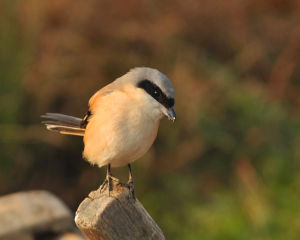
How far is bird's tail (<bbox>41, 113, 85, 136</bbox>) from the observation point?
113 inches

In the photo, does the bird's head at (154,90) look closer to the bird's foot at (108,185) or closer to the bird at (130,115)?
the bird at (130,115)

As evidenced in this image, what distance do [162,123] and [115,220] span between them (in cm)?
369

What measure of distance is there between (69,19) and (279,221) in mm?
2968

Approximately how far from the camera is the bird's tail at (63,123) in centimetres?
287

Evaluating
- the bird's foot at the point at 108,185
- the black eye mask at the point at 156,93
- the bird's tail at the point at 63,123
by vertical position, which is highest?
the black eye mask at the point at 156,93

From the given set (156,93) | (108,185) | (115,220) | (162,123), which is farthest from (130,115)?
(162,123)

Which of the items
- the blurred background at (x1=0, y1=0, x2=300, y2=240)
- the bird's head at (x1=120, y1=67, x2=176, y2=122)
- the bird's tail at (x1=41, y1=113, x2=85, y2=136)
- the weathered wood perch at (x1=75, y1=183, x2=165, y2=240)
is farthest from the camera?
the blurred background at (x1=0, y1=0, x2=300, y2=240)

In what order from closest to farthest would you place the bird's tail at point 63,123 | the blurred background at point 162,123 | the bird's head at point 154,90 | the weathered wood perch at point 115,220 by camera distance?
1. the weathered wood perch at point 115,220
2. the bird's head at point 154,90
3. the bird's tail at point 63,123
4. the blurred background at point 162,123

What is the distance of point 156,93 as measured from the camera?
7.50 feet

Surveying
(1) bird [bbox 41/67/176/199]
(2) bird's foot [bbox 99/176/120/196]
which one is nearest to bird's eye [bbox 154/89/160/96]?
(1) bird [bbox 41/67/176/199]

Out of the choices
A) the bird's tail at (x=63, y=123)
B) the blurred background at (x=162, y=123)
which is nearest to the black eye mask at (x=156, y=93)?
the bird's tail at (x=63, y=123)

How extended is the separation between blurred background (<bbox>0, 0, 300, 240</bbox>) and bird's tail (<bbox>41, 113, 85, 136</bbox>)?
2413 mm

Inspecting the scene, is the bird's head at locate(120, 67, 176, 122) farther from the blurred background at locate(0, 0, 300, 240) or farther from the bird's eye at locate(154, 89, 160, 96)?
the blurred background at locate(0, 0, 300, 240)

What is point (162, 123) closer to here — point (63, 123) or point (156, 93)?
point (63, 123)
